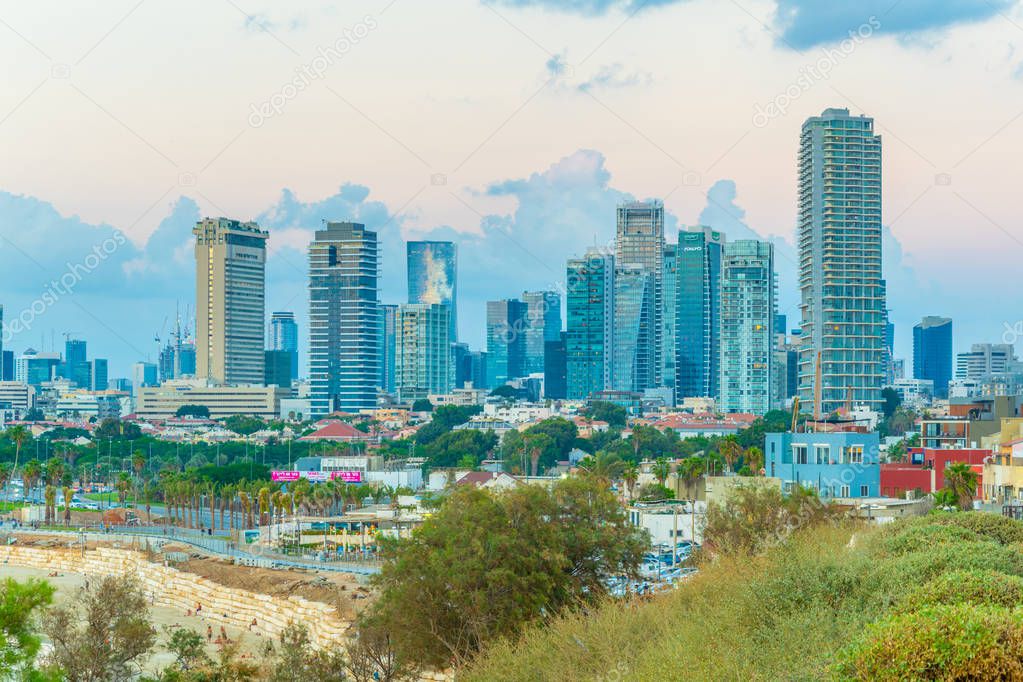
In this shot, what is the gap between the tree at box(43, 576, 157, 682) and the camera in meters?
33.1

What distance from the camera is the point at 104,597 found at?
126 feet

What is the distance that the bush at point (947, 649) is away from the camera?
14648 mm

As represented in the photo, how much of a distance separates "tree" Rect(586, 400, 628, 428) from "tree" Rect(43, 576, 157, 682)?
5239 inches

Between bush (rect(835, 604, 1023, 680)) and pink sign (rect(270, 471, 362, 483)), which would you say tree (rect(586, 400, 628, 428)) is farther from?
bush (rect(835, 604, 1023, 680))

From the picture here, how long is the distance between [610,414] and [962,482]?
122 m

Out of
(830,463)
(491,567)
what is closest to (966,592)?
→ (491,567)

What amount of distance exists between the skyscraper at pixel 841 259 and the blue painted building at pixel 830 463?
2359 inches

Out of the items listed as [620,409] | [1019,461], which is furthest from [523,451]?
[1019,461]

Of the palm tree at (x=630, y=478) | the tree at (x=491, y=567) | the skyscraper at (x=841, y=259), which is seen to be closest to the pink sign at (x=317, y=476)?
the palm tree at (x=630, y=478)

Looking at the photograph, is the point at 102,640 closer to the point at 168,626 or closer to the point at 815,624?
the point at 168,626

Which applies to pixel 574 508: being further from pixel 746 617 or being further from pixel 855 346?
pixel 855 346

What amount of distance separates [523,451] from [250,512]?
4497 centimetres

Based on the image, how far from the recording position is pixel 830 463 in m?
64.0

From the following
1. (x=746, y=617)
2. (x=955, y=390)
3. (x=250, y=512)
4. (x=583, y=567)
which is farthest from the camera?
(x=955, y=390)
